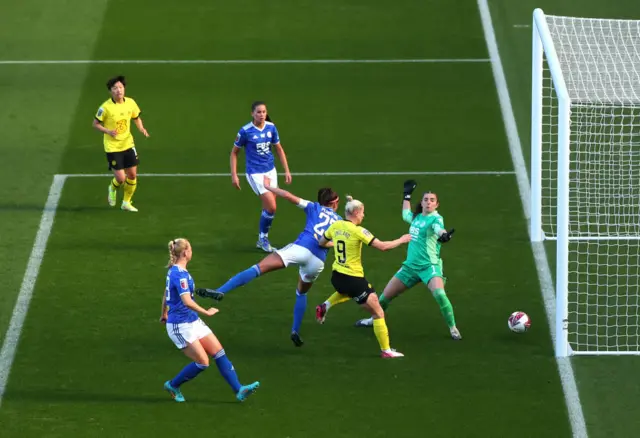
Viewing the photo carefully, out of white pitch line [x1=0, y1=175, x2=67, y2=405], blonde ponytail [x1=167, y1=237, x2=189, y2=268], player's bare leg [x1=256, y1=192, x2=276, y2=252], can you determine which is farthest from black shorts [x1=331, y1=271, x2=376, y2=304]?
white pitch line [x1=0, y1=175, x2=67, y2=405]

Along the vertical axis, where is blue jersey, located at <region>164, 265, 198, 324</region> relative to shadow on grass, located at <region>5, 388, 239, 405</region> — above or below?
above

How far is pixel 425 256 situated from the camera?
16.1 m

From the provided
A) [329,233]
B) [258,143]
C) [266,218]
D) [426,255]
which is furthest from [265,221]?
[329,233]

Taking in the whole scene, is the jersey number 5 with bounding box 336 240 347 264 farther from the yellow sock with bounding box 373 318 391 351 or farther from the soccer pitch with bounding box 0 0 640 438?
the soccer pitch with bounding box 0 0 640 438

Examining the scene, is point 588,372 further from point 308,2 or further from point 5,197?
point 308,2

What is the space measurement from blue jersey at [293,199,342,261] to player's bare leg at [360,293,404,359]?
0.92 m

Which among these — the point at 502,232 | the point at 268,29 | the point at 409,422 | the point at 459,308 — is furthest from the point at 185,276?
the point at 268,29

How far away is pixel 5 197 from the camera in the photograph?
20.3 meters

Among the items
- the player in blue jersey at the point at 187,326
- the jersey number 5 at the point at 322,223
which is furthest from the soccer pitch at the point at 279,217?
the jersey number 5 at the point at 322,223

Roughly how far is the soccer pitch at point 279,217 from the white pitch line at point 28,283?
0.04 m

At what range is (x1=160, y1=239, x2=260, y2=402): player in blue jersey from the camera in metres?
14.1

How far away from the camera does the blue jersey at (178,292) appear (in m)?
14.1

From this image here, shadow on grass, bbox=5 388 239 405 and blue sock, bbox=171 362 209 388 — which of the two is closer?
blue sock, bbox=171 362 209 388

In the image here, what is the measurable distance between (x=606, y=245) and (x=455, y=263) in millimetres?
2059
